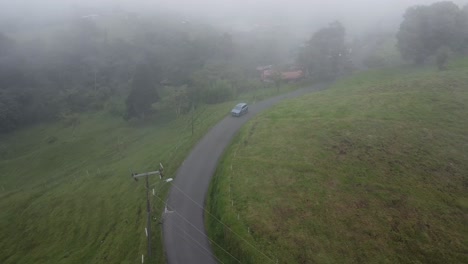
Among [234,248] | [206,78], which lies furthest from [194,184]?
[206,78]

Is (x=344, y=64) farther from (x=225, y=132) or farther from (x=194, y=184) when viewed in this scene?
(x=194, y=184)

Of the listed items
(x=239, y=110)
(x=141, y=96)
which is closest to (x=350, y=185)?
(x=239, y=110)

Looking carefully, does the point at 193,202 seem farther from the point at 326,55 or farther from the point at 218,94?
the point at 326,55

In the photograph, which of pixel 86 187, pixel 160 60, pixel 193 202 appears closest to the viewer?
pixel 193 202

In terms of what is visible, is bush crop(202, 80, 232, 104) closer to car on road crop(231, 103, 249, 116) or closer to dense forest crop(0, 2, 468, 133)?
dense forest crop(0, 2, 468, 133)

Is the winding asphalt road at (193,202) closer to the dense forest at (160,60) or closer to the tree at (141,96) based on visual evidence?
the dense forest at (160,60)
